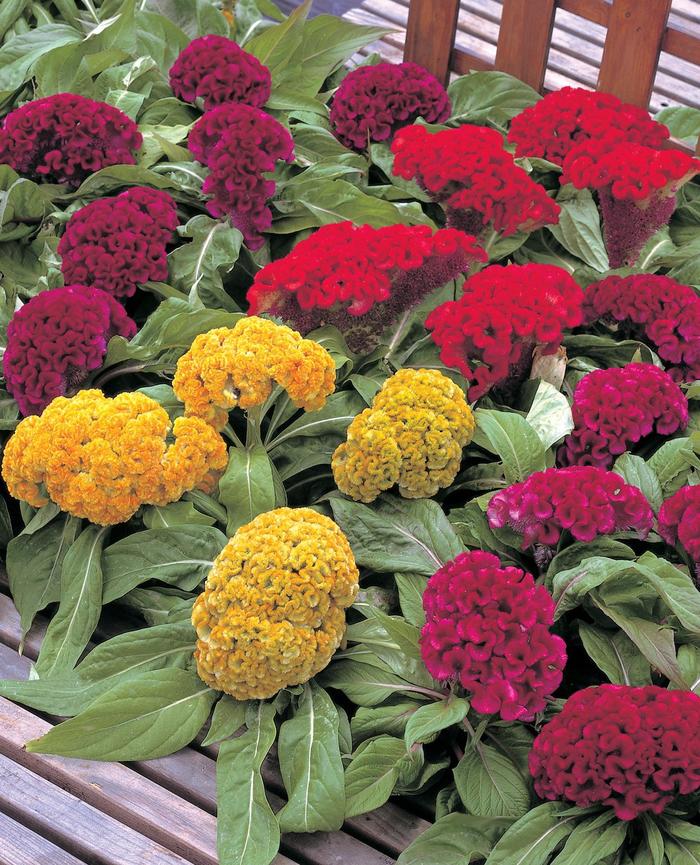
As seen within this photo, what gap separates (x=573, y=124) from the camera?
3521mm

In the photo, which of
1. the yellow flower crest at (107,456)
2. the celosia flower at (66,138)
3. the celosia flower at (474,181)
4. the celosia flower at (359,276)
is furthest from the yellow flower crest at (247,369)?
the celosia flower at (66,138)

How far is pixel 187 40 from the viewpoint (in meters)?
4.08

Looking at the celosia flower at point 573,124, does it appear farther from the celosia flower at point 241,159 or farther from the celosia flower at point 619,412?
the celosia flower at point 619,412

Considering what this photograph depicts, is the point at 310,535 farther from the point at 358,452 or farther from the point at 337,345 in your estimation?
the point at 337,345

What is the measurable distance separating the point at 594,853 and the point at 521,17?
9.88 feet

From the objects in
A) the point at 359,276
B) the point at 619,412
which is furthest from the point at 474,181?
the point at 619,412

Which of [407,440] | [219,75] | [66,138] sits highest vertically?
[219,75]

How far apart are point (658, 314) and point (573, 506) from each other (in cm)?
89

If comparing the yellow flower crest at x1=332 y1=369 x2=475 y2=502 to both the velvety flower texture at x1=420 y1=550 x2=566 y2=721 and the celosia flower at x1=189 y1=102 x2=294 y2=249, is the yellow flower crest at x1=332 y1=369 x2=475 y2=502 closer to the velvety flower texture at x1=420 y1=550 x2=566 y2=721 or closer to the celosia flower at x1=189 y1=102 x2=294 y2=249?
the velvety flower texture at x1=420 y1=550 x2=566 y2=721

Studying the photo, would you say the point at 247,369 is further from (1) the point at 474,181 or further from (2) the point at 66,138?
(2) the point at 66,138

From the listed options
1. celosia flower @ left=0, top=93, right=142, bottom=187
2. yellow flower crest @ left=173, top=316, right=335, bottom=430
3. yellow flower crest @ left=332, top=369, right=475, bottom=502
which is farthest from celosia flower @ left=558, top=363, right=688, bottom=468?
celosia flower @ left=0, top=93, right=142, bottom=187

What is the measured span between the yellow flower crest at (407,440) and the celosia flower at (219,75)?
167 cm

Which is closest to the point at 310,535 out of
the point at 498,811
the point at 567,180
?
the point at 498,811

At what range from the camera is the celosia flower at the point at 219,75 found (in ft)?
11.9
